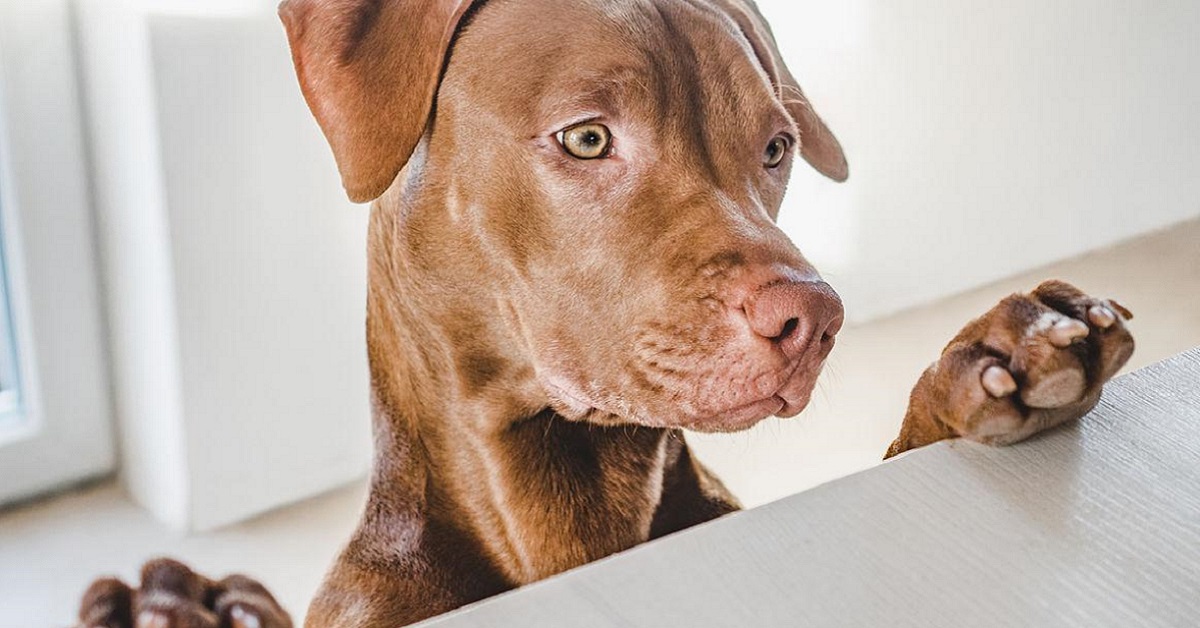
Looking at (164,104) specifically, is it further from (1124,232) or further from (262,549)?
(1124,232)

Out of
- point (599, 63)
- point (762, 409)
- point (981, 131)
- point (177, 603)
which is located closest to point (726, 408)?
point (762, 409)

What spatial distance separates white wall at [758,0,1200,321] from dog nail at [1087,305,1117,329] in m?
0.78

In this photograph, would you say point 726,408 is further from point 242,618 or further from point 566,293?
point 242,618

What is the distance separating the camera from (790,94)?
106 cm

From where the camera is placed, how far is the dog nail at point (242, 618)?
0.54m

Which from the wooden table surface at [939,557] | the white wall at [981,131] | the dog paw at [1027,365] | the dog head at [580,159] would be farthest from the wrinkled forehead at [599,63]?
the white wall at [981,131]

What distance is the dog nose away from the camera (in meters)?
0.73

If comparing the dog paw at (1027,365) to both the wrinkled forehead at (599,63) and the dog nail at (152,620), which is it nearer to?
the wrinkled forehead at (599,63)

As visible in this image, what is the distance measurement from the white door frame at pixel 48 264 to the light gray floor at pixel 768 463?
0.05m

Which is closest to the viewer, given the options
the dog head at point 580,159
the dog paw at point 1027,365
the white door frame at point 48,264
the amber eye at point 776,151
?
the dog paw at point 1027,365

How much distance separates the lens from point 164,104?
3.49 ft

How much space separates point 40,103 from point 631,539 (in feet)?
1.96

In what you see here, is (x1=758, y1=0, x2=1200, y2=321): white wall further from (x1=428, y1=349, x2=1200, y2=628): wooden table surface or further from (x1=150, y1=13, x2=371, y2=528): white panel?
(x1=428, y1=349, x2=1200, y2=628): wooden table surface

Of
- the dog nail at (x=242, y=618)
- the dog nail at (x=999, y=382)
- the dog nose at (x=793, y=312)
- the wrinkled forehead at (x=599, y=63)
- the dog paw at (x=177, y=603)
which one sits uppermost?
the wrinkled forehead at (x=599, y=63)
